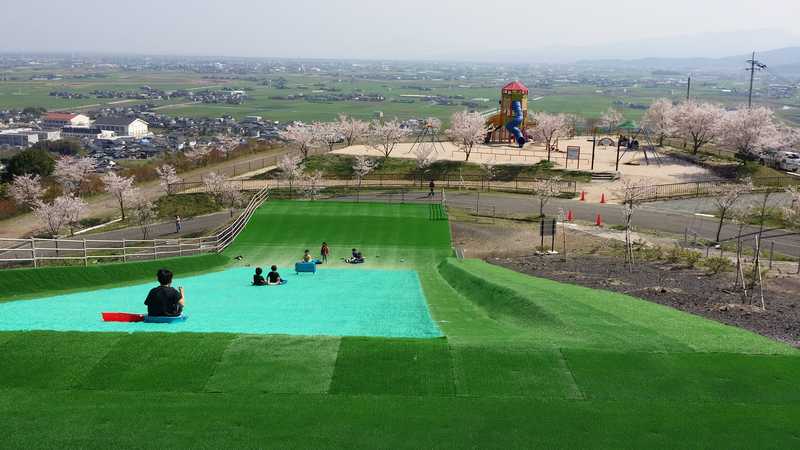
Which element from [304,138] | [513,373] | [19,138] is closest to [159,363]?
[513,373]

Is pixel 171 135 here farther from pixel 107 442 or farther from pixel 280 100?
pixel 107 442

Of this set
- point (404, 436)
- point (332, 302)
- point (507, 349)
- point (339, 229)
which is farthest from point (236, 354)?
point (339, 229)

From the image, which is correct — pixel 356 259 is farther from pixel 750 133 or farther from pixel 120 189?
pixel 750 133

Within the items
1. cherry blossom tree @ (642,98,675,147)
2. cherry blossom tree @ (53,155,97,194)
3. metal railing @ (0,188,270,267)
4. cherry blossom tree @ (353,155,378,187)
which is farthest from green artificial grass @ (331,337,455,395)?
cherry blossom tree @ (642,98,675,147)

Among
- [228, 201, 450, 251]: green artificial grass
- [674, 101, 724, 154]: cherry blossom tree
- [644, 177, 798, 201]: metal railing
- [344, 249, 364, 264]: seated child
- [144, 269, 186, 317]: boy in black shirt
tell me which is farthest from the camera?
[674, 101, 724, 154]: cherry blossom tree

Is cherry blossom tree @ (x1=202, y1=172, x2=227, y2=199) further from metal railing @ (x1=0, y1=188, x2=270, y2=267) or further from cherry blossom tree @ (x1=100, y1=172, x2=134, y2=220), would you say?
metal railing @ (x1=0, y1=188, x2=270, y2=267)

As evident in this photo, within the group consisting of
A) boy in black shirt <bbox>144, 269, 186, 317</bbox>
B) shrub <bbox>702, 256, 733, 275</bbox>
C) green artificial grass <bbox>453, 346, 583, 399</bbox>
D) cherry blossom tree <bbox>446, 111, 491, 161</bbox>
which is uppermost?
cherry blossom tree <bbox>446, 111, 491, 161</bbox>

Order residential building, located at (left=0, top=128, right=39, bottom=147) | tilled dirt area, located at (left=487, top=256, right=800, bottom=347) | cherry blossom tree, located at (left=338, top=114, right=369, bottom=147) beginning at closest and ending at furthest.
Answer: tilled dirt area, located at (left=487, top=256, right=800, bottom=347) → cherry blossom tree, located at (left=338, top=114, right=369, bottom=147) → residential building, located at (left=0, top=128, right=39, bottom=147)
